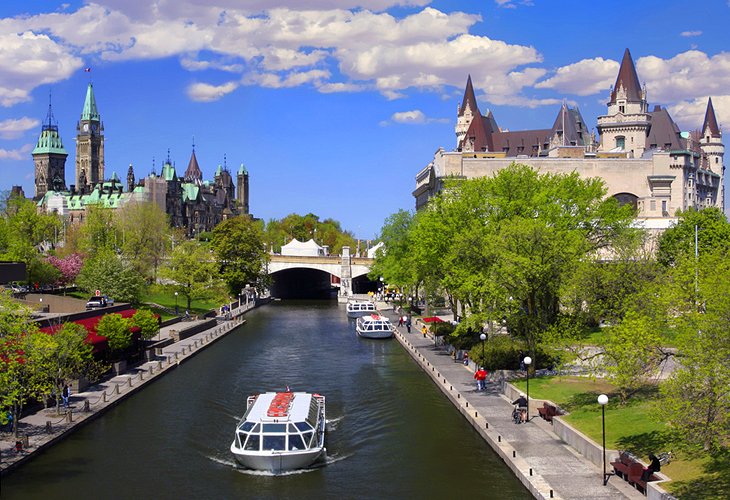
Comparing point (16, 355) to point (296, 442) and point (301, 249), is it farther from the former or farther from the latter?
point (301, 249)

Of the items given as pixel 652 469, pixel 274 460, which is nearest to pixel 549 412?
pixel 652 469

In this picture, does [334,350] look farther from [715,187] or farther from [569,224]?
[715,187]

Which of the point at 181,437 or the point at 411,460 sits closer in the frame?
the point at 411,460

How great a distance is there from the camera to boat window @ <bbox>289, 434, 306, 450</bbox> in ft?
110

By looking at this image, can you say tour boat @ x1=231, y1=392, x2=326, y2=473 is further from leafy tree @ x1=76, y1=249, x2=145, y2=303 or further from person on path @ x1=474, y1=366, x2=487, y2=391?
leafy tree @ x1=76, y1=249, x2=145, y2=303

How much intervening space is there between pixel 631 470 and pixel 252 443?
1530 centimetres

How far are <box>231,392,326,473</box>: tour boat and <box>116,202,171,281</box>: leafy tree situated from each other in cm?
7030

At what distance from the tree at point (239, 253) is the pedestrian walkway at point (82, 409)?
48560mm

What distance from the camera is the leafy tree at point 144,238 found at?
107250 mm

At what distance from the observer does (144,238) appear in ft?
384

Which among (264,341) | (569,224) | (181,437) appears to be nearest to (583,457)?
(181,437)

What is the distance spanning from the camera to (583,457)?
1238 inches

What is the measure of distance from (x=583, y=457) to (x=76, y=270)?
84.2 m

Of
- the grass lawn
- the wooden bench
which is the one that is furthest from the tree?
the wooden bench
